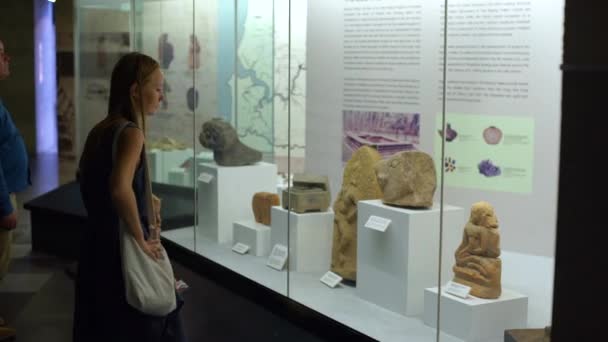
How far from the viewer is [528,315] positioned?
11.7 ft

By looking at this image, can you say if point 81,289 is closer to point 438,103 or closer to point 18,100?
point 438,103

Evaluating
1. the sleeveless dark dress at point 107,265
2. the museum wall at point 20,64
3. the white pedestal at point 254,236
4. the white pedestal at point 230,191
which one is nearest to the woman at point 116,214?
the sleeveless dark dress at point 107,265

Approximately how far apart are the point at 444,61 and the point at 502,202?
0.69m

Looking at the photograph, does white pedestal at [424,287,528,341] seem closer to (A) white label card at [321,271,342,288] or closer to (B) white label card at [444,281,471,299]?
(B) white label card at [444,281,471,299]

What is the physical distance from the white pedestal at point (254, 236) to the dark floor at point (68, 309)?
0.39 m

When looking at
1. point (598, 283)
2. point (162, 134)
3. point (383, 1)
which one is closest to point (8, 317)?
point (162, 134)

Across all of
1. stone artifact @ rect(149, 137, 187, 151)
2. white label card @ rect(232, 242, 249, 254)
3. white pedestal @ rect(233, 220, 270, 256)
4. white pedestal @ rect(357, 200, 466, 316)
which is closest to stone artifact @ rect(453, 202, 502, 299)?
white pedestal @ rect(357, 200, 466, 316)

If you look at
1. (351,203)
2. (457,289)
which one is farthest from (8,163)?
(457,289)

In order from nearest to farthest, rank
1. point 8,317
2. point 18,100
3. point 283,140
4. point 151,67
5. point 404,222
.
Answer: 1. point 151,67
2. point 404,222
3. point 8,317
4. point 283,140
5. point 18,100

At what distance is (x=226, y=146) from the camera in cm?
588

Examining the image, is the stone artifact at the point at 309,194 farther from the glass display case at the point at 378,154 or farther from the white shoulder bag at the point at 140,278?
the white shoulder bag at the point at 140,278

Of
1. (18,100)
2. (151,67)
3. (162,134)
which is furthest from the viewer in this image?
(18,100)

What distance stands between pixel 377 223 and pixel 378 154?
1.37 feet

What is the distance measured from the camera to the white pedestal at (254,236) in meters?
5.48
